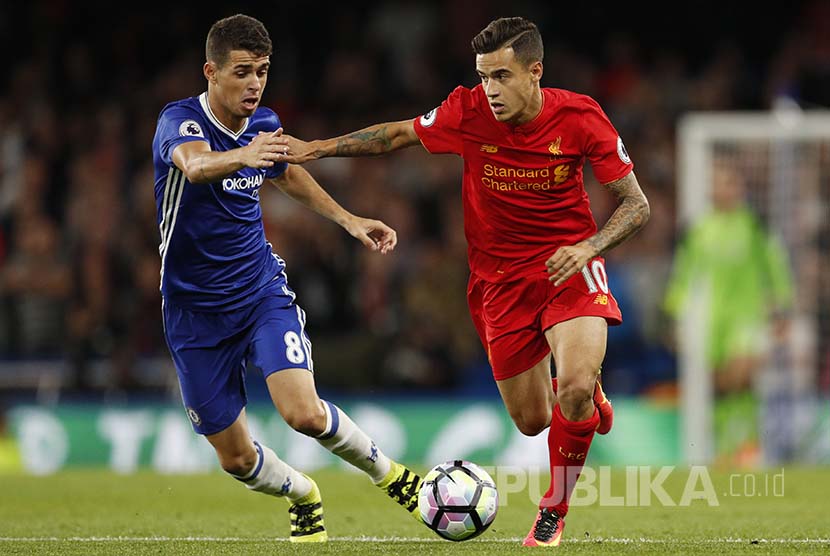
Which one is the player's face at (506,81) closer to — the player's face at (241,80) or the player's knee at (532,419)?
the player's face at (241,80)

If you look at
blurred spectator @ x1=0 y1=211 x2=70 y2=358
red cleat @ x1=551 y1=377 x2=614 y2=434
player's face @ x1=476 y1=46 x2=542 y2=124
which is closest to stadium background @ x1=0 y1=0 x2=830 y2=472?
blurred spectator @ x1=0 y1=211 x2=70 y2=358

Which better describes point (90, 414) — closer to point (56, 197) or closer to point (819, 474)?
point (56, 197)

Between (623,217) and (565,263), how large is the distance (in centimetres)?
44

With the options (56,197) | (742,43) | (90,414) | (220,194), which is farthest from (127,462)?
(742,43)

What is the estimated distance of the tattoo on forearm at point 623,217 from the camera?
6.80m

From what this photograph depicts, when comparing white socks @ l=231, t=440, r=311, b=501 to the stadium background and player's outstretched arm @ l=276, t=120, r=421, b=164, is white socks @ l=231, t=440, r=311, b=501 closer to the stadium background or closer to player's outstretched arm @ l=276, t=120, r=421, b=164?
player's outstretched arm @ l=276, t=120, r=421, b=164

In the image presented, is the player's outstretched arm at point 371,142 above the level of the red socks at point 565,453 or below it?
above

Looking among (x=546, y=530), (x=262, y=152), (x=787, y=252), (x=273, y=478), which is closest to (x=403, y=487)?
(x=273, y=478)

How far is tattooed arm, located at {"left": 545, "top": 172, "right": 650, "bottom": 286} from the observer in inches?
261

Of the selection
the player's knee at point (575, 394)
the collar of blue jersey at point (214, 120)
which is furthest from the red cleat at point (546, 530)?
the collar of blue jersey at point (214, 120)

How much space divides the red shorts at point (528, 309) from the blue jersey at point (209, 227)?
1.18 metres

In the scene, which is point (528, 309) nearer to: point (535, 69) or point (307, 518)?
point (535, 69)

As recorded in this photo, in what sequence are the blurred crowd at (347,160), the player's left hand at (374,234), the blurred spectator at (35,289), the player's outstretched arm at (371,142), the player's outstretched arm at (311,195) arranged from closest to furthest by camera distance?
the player's outstretched arm at (371,142) < the player's left hand at (374,234) < the player's outstretched arm at (311,195) < the blurred crowd at (347,160) < the blurred spectator at (35,289)

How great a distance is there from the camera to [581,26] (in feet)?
58.3
